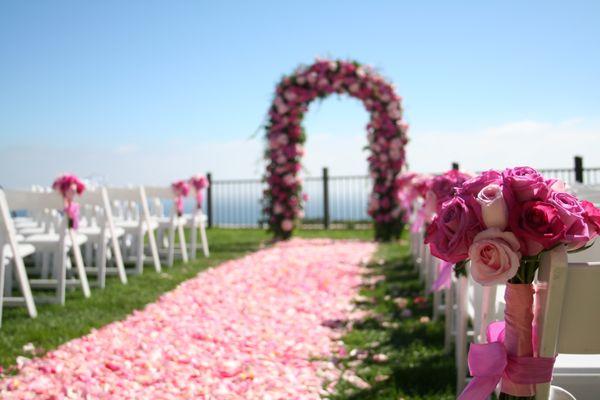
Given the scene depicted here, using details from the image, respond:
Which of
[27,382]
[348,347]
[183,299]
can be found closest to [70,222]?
[183,299]

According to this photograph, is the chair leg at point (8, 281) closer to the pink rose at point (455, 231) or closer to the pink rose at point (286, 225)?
the pink rose at point (455, 231)

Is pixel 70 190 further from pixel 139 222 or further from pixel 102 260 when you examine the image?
pixel 139 222

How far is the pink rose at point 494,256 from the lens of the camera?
1.27 m

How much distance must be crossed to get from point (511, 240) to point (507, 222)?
0.05 metres

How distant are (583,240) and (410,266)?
6.51 metres

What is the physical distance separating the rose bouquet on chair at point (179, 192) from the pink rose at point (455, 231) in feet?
22.4

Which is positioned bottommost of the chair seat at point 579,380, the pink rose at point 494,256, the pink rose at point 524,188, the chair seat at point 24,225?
the chair seat at point 579,380

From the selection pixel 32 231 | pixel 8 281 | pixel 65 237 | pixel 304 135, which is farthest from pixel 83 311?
pixel 304 135

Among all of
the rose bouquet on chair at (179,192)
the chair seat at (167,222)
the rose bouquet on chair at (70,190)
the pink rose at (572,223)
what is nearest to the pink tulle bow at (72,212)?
the rose bouquet on chair at (70,190)

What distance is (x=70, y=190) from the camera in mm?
5367

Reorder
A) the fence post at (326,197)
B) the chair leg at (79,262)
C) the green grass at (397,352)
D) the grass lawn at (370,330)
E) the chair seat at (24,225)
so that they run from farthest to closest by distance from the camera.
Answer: the fence post at (326,197) → the chair seat at (24,225) → the chair leg at (79,262) → the grass lawn at (370,330) → the green grass at (397,352)

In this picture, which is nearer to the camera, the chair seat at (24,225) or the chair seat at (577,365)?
the chair seat at (577,365)

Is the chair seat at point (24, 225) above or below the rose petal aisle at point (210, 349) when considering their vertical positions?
above

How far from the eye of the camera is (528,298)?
138 cm
